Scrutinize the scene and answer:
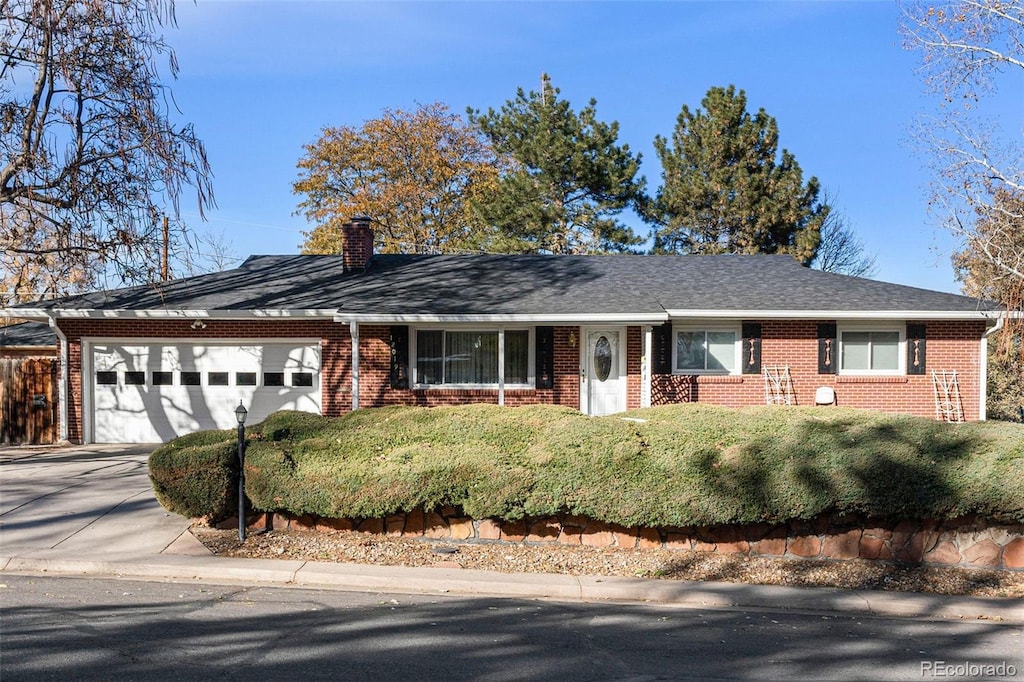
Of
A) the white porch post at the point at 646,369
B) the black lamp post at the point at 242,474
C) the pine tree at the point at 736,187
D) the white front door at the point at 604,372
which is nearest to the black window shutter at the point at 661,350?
the white porch post at the point at 646,369

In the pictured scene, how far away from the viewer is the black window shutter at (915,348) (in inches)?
596

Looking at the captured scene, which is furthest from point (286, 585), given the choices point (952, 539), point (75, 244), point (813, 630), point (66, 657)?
point (75, 244)

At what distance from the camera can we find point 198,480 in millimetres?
8312

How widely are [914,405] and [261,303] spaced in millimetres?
12910

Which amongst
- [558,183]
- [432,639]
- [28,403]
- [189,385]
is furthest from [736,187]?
[432,639]

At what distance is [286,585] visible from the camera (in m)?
7.23

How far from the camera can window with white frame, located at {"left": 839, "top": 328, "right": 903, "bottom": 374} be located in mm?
15344

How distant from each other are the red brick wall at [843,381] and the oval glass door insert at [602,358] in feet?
3.20

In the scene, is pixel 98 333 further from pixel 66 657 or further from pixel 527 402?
pixel 66 657

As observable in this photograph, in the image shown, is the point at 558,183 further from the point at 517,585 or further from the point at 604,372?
the point at 517,585

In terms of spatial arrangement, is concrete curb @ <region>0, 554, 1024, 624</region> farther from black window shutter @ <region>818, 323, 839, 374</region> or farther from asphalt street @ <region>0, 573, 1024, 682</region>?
black window shutter @ <region>818, 323, 839, 374</region>

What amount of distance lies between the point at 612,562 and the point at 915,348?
10273mm

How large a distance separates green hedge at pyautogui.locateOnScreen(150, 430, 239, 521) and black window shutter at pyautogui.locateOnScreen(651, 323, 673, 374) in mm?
8941

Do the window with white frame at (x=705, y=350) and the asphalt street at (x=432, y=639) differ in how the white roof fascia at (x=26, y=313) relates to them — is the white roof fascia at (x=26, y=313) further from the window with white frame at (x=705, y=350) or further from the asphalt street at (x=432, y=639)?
the window with white frame at (x=705, y=350)
